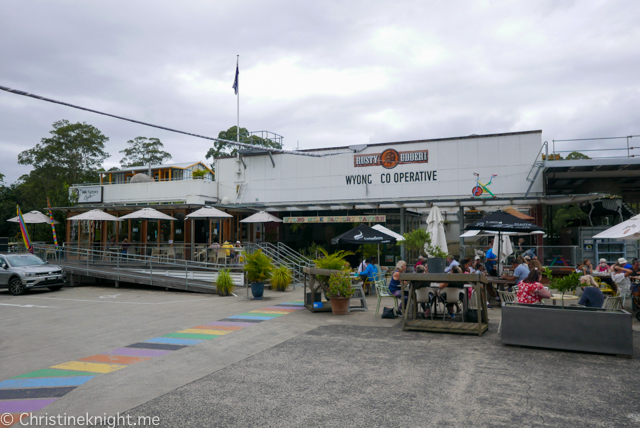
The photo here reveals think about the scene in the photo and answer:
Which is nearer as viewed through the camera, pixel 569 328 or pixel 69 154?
pixel 569 328

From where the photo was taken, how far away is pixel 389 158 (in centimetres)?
2322

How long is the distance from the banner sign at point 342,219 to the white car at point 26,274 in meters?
10.8

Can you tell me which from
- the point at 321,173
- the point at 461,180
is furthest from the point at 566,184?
the point at 321,173

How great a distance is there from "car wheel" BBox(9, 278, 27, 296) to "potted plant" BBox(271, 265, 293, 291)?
944cm

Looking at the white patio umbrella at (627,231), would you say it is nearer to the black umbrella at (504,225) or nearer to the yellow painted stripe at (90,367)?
the black umbrella at (504,225)

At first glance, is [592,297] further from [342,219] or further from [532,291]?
[342,219]

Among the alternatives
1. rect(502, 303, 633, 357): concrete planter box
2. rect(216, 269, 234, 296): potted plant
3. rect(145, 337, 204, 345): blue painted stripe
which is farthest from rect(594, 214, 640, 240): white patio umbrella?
rect(216, 269, 234, 296): potted plant

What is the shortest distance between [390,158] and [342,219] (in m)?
4.25

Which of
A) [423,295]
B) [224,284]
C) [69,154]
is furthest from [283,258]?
[69,154]

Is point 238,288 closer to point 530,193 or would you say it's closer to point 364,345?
point 364,345

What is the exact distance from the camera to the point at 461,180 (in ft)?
71.2

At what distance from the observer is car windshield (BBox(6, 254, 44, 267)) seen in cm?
1700

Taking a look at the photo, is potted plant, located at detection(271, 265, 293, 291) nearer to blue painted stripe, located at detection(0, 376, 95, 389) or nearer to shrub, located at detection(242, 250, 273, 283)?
shrub, located at detection(242, 250, 273, 283)

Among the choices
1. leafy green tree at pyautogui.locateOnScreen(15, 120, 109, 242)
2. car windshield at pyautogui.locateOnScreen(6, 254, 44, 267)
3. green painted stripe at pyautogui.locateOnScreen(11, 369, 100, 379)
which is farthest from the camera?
leafy green tree at pyautogui.locateOnScreen(15, 120, 109, 242)
